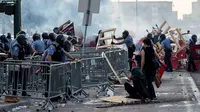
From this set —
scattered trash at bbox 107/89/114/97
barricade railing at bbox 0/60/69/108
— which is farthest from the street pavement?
barricade railing at bbox 0/60/69/108

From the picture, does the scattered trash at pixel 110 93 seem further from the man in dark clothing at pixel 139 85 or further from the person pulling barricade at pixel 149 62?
the person pulling barricade at pixel 149 62

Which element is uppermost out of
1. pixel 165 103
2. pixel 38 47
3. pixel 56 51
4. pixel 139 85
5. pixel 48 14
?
pixel 48 14

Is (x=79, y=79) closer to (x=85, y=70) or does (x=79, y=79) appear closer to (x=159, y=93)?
(x=85, y=70)

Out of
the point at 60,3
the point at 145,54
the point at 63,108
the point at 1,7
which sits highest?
the point at 60,3

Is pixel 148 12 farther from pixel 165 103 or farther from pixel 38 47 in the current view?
pixel 165 103

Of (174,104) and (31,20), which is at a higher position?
(31,20)

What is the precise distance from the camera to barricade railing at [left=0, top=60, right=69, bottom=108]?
42.5ft

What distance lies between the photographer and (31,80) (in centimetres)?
1379

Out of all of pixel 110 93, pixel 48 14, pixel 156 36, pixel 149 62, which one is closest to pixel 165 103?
pixel 149 62

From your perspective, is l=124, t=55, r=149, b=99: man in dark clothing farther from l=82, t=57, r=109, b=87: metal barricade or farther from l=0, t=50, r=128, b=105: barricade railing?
l=82, t=57, r=109, b=87: metal barricade

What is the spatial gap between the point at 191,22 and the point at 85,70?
338 ft

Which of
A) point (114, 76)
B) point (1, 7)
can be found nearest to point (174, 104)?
point (114, 76)

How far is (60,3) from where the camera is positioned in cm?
6016

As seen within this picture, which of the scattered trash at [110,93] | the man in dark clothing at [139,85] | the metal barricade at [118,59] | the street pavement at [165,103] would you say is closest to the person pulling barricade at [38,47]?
the metal barricade at [118,59]
